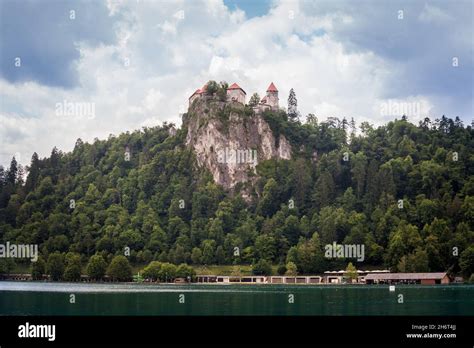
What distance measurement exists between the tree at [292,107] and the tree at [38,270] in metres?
84.2

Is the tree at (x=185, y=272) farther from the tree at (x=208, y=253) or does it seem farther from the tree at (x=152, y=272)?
the tree at (x=208, y=253)

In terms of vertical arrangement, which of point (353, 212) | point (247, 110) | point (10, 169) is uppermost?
point (247, 110)

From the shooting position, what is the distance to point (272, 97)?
18100 cm

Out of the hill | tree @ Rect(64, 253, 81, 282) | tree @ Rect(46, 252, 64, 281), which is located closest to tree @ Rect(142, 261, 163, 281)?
the hill

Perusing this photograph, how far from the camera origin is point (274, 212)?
521 ft

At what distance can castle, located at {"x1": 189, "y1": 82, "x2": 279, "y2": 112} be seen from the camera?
576 ft

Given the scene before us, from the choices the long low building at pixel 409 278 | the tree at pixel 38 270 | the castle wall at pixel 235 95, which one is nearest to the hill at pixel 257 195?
the castle wall at pixel 235 95

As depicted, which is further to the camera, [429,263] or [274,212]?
[274,212]

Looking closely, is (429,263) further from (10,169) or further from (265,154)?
(10,169)

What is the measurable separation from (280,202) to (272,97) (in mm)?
33510
